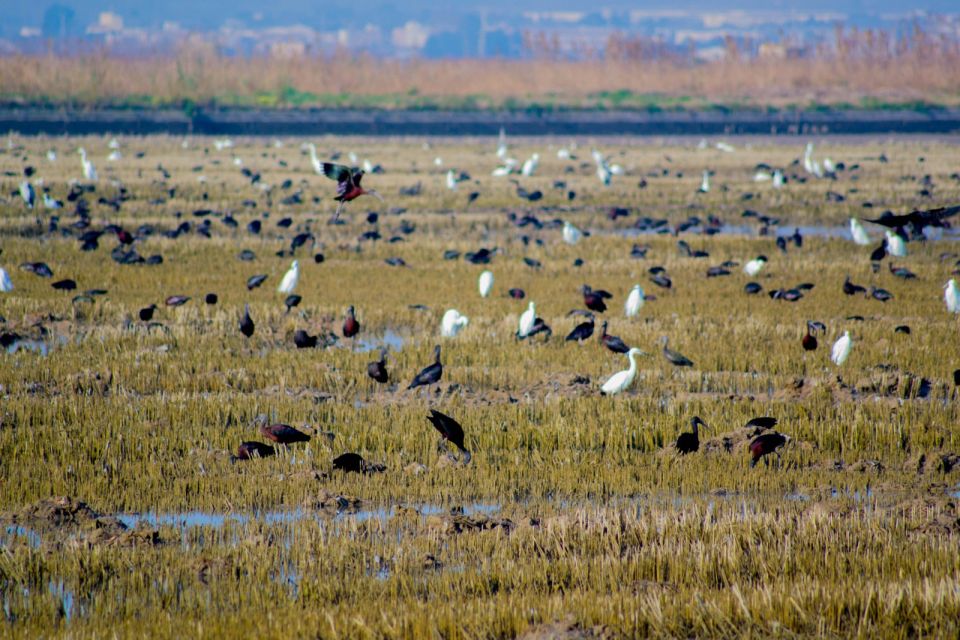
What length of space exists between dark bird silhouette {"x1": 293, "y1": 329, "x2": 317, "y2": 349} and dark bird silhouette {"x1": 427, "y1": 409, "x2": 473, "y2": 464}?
419 centimetres

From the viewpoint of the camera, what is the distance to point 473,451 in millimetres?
9234

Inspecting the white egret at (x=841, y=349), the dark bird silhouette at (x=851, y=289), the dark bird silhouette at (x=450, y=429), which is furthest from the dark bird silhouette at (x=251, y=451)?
the dark bird silhouette at (x=851, y=289)

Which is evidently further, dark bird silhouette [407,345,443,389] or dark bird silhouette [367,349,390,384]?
dark bird silhouette [367,349,390,384]

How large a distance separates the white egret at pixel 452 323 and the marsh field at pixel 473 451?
205 mm

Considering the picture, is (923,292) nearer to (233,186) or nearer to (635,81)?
(233,186)

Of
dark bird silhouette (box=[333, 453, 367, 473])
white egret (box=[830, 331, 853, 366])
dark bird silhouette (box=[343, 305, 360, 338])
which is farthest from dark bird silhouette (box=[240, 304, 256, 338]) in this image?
white egret (box=[830, 331, 853, 366])

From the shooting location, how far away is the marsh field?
611cm

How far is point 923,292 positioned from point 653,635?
1234cm

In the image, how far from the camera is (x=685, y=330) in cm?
1401

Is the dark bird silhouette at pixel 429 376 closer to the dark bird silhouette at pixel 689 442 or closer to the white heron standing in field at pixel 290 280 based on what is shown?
the dark bird silhouette at pixel 689 442

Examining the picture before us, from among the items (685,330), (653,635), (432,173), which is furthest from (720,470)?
(432,173)

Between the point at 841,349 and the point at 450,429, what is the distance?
4.91 m

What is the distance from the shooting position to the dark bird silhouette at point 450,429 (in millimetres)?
8844

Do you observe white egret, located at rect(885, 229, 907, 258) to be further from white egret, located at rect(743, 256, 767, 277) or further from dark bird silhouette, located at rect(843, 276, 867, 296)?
dark bird silhouette, located at rect(843, 276, 867, 296)
